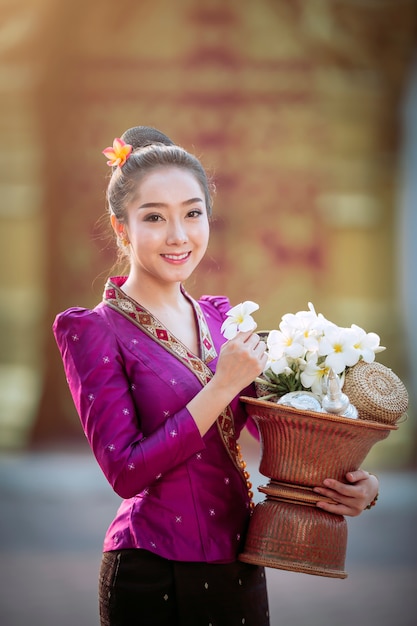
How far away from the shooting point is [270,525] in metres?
2.06

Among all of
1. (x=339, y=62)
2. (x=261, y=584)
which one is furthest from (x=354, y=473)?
(x=339, y=62)

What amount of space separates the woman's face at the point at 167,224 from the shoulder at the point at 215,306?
25cm

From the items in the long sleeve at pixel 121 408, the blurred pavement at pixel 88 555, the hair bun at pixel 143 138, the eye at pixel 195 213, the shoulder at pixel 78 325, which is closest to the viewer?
the long sleeve at pixel 121 408

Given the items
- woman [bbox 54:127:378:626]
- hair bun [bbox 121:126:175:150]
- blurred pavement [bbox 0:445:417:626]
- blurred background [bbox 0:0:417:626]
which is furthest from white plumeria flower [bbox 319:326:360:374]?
blurred background [bbox 0:0:417:626]

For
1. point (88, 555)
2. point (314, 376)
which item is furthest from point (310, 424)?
point (88, 555)

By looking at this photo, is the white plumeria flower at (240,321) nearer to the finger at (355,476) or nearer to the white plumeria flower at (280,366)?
the white plumeria flower at (280,366)

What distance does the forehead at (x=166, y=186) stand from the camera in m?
2.17

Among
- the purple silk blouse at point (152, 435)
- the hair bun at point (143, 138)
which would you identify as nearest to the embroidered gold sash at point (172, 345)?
the purple silk blouse at point (152, 435)

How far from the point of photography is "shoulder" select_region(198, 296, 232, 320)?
2.45 meters

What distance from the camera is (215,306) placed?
2500 mm

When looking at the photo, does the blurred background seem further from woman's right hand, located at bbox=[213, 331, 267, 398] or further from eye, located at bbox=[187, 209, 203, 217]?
woman's right hand, located at bbox=[213, 331, 267, 398]

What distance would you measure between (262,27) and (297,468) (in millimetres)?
5153

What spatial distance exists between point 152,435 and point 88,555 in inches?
128

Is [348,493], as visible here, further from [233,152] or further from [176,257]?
[233,152]
